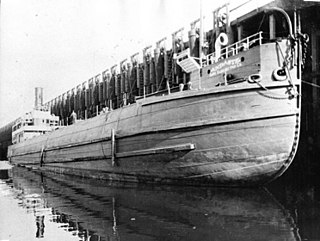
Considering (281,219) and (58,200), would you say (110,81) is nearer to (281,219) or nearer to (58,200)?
(58,200)

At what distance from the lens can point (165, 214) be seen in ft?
27.1

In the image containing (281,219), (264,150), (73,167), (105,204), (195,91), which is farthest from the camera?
(73,167)

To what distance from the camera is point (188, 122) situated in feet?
37.8

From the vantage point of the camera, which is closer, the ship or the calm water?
the calm water

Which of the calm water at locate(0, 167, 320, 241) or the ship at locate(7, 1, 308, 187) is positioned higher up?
the ship at locate(7, 1, 308, 187)

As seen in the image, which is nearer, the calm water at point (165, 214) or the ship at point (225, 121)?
the calm water at point (165, 214)

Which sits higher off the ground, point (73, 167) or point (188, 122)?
point (188, 122)

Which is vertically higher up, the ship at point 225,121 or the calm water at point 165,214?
the ship at point 225,121

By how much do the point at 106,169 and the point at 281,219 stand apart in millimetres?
9130

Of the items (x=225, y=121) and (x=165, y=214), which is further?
(x=225, y=121)

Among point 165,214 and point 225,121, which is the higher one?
point 225,121

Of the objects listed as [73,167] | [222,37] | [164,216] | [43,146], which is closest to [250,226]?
[164,216]

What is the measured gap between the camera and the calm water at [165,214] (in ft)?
22.0

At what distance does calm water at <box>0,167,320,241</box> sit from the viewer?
6703 millimetres
